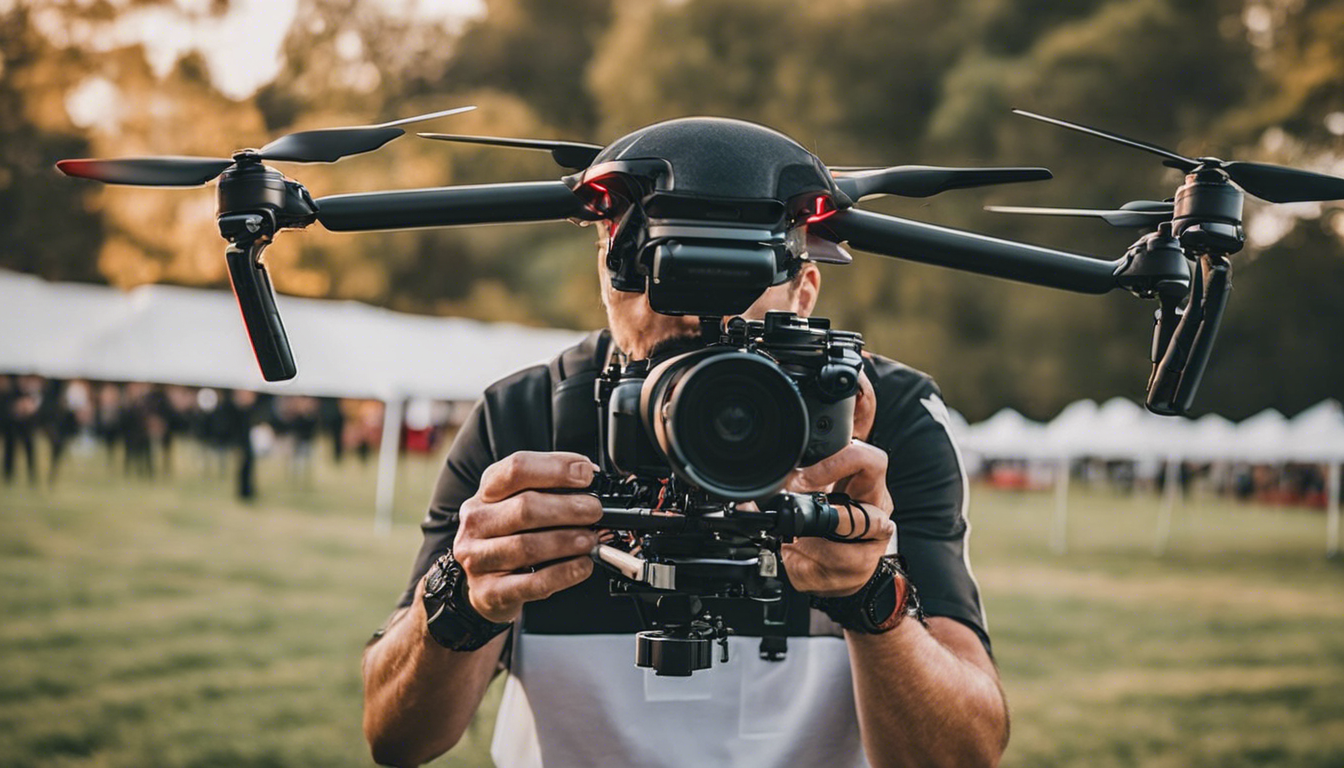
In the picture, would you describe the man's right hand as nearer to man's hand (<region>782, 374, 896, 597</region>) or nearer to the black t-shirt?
man's hand (<region>782, 374, 896, 597</region>)

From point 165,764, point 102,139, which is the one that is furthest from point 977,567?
point 102,139

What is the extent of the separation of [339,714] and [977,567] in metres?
10.9

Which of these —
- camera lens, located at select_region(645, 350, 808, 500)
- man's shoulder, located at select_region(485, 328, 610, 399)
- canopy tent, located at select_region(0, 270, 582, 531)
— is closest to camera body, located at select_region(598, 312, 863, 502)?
camera lens, located at select_region(645, 350, 808, 500)

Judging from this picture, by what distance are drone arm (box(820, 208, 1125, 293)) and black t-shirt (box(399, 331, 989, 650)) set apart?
1.99ft

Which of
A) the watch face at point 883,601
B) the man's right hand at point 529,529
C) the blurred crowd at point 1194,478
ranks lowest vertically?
the blurred crowd at point 1194,478

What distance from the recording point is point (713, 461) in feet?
4.89

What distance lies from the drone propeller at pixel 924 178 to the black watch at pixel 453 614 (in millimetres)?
869

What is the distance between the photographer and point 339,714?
23.2ft

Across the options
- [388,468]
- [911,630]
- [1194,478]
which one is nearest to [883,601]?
[911,630]

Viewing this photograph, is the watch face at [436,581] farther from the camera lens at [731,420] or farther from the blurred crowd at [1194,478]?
the blurred crowd at [1194,478]

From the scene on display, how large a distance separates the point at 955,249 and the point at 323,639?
27.2 ft

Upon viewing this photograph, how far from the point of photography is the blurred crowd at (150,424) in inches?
730

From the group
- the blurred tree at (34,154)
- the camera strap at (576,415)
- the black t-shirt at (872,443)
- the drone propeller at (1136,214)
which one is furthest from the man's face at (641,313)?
the blurred tree at (34,154)

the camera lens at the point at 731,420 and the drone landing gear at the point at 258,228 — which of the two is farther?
the drone landing gear at the point at 258,228
